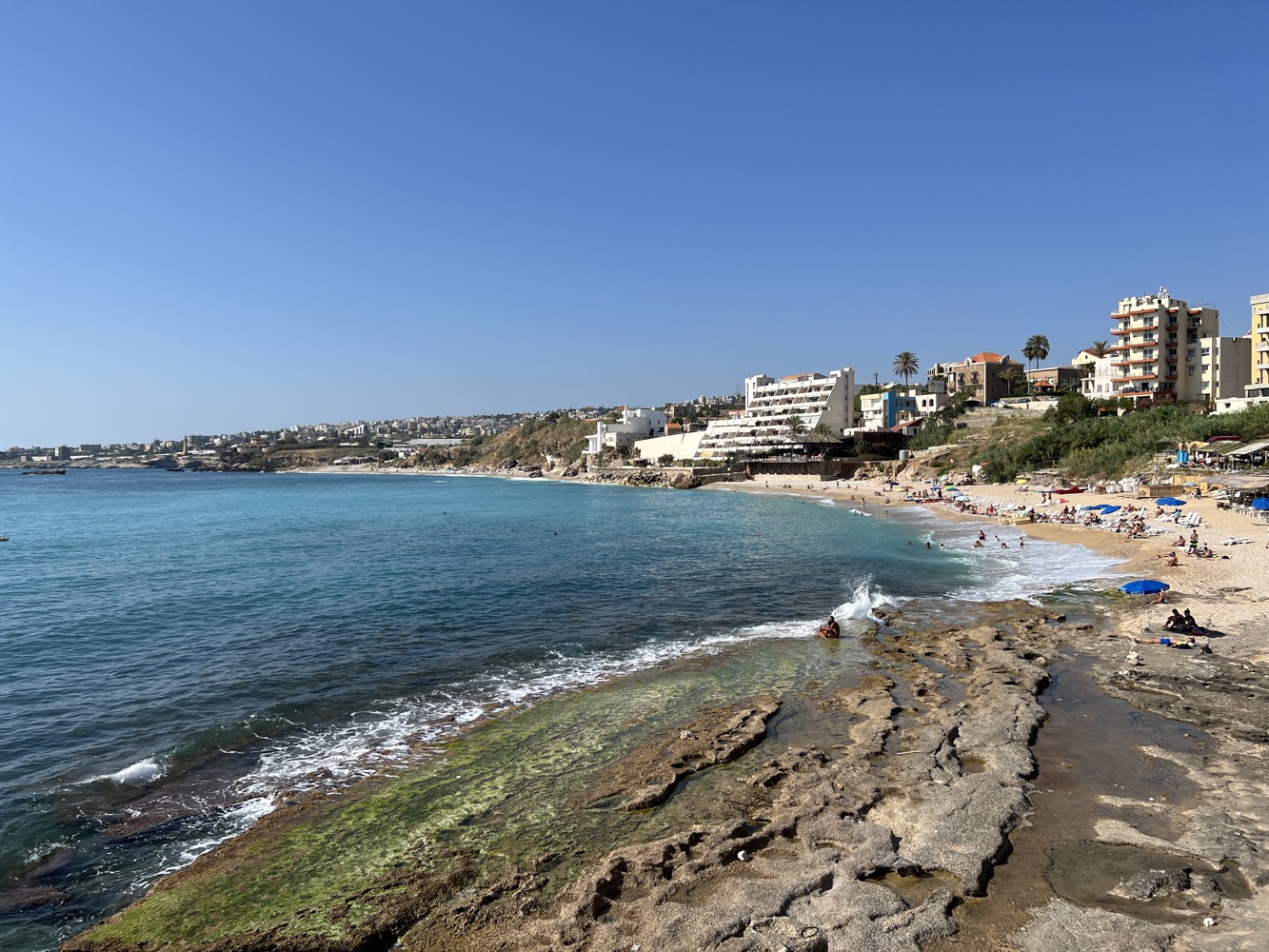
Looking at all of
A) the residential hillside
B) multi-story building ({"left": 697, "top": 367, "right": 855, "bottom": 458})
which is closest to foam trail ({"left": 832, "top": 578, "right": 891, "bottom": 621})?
multi-story building ({"left": 697, "top": 367, "right": 855, "bottom": 458})

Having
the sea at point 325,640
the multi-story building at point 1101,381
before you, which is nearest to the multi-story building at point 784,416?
the multi-story building at point 1101,381

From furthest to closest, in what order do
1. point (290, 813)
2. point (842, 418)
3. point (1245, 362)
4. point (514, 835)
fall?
point (842, 418), point (1245, 362), point (290, 813), point (514, 835)

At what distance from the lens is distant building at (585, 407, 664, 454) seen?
470 ft

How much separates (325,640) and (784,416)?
10035cm

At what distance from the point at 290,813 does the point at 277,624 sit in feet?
47.9

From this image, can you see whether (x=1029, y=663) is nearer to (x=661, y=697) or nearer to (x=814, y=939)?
(x=661, y=697)

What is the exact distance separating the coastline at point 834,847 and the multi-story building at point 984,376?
106719 mm

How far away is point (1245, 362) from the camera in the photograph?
7681cm

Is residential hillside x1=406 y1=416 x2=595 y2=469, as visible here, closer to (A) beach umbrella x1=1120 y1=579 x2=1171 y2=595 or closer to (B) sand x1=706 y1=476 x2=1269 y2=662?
(B) sand x1=706 y1=476 x2=1269 y2=662

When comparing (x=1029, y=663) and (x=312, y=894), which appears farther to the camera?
(x=1029, y=663)

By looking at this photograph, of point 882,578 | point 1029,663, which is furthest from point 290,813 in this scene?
point 882,578

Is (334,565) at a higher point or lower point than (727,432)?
lower

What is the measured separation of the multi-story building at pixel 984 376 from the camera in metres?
114

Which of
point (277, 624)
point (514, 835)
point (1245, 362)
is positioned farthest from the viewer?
point (1245, 362)
